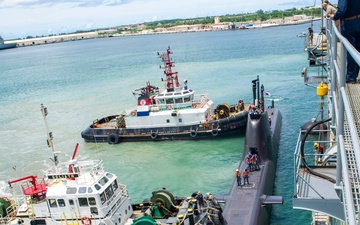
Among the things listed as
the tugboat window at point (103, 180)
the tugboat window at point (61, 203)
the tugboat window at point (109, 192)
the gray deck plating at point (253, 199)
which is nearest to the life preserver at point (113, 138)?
the gray deck plating at point (253, 199)

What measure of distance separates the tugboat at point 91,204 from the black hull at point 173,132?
1594 cm

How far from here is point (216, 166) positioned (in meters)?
29.5

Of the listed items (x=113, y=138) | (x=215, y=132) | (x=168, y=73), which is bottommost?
(x=113, y=138)

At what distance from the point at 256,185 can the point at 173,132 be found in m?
16.2

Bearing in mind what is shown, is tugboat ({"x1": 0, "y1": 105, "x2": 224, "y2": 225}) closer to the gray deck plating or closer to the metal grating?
the gray deck plating

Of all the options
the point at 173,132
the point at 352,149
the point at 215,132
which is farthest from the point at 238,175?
the point at 173,132

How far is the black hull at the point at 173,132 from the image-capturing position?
35.3 metres

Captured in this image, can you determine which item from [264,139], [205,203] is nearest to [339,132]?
[205,203]

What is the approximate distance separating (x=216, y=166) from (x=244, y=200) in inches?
390

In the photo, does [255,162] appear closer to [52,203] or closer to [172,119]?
[52,203]

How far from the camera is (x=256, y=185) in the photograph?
21109mm

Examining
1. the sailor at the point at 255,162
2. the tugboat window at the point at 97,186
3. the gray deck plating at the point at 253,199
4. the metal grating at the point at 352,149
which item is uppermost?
the metal grating at the point at 352,149

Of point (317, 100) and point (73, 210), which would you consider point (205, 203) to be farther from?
point (317, 100)

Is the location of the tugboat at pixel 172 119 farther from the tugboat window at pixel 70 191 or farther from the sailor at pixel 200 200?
the tugboat window at pixel 70 191
